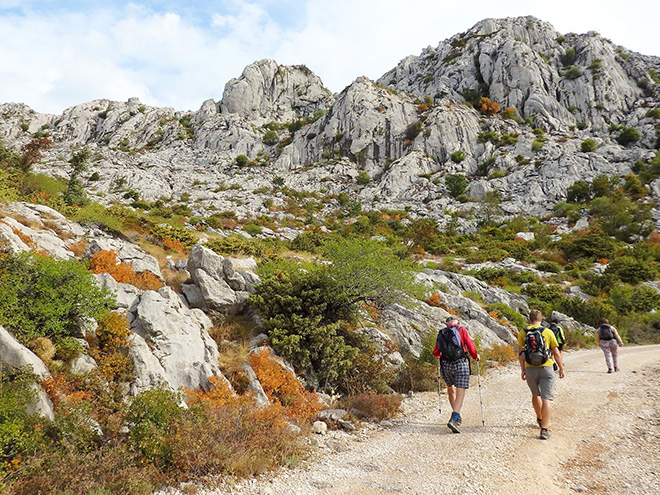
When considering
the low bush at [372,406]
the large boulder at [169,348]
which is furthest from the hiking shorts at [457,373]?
the large boulder at [169,348]

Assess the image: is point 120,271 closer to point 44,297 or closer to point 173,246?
point 44,297

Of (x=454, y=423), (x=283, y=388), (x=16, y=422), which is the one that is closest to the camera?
(x=16, y=422)

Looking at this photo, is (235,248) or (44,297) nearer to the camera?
(44,297)

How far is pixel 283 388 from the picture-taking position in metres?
7.17

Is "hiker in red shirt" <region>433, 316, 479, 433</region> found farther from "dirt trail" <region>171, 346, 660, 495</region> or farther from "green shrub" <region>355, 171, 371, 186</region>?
"green shrub" <region>355, 171, 371, 186</region>

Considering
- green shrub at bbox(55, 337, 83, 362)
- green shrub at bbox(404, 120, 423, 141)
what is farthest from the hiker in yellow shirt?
green shrub at bbox(404, 120, 423, 141)

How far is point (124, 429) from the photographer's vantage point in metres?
4.64

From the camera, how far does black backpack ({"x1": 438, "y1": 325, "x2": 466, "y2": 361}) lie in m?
6.47

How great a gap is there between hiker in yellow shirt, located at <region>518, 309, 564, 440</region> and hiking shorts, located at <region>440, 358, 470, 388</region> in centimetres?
105

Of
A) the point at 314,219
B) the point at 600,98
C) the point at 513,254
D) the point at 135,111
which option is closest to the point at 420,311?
the point at 513,254

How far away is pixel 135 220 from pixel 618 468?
877 inches

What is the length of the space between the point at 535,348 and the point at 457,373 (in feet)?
5.12

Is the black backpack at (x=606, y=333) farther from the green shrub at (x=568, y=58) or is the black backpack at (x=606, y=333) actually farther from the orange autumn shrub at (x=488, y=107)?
the green shrub at (x=568, y=58)

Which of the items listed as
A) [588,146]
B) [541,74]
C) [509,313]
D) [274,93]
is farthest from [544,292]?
[274,93]
